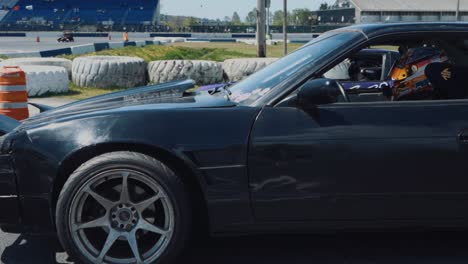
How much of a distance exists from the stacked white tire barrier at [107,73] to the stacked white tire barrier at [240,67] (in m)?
1.91

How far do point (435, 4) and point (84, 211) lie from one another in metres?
78.1

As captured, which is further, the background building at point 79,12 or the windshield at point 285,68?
the background building at point 79,12

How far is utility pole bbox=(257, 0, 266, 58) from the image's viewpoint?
57.7 feet

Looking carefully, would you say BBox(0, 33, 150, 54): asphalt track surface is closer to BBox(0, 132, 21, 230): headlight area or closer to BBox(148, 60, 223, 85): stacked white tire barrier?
BBox(148, 60, 223, 85): stacked white tire barrier

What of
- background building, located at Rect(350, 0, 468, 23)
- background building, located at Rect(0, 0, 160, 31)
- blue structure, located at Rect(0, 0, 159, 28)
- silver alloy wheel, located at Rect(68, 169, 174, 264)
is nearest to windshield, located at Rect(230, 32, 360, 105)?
silver alloy wheel, located at Rect(68, 169, 174, 264)

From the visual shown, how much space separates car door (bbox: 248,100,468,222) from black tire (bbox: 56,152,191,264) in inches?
16.2

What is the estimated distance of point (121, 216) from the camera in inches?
126

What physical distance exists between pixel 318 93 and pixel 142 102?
1129mm

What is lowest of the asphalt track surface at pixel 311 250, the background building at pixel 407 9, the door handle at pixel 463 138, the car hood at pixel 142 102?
the asphalt track surface at pixel 311 250

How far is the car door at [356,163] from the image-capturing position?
124 inches

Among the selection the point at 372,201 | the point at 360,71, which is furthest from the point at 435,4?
the point at 372,201

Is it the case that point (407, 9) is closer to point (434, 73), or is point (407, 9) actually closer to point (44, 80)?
point (44, 80)

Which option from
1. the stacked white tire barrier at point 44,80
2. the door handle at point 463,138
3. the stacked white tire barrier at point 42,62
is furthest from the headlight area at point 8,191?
the stacked white tire barrier at point 42,62

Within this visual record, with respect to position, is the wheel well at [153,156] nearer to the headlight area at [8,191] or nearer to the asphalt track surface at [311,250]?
the headlight area at [8,191]
